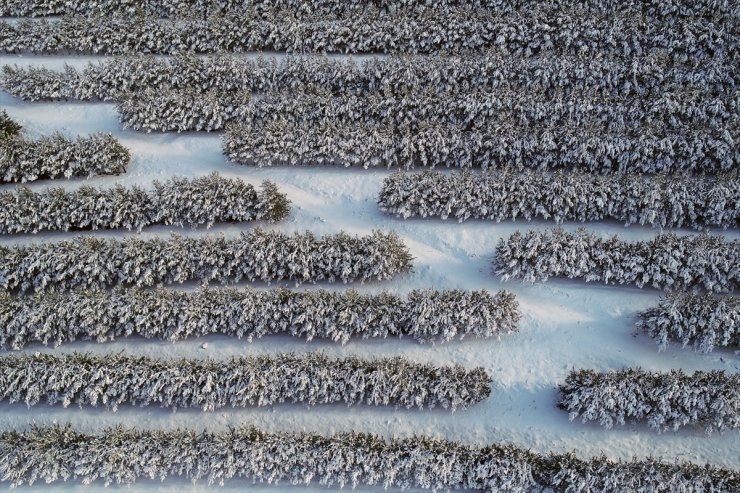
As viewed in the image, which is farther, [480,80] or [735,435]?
[480,80]

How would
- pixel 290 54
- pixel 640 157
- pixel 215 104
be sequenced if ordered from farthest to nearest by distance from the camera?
pixel 290 54
pixel 215 104
pixel 640 157

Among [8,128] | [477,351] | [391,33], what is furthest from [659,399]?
[8,128]

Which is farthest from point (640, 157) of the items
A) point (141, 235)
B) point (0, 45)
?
point (0, 45)

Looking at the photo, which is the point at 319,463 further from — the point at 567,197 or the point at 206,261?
the point at 567,197

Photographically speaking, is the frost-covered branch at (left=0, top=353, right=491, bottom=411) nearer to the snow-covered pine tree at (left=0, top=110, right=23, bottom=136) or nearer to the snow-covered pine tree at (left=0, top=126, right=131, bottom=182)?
the snow-covered pine tree at (left=0, top=126, right=131, bottom=182)

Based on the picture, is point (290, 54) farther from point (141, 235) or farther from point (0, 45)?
point (0, 45)

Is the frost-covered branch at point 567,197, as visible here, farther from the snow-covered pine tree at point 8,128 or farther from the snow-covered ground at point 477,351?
the snow-covered pine tree at point 8,128
